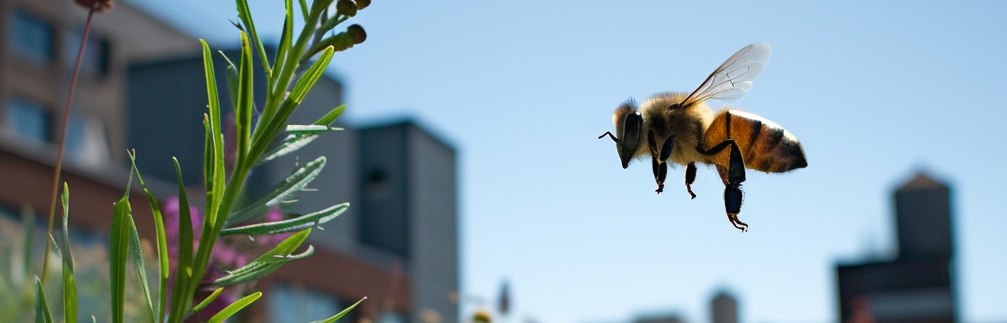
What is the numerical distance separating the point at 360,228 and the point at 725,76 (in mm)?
40587

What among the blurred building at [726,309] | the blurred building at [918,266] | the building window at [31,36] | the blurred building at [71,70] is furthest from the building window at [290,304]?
the blurred building at [726,309]

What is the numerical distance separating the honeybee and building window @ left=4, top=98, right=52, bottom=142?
128 ft

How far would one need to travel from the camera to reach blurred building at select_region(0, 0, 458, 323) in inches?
1282

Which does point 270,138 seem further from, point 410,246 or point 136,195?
point 410,246

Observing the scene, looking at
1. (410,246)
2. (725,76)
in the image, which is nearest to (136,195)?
(410,246)

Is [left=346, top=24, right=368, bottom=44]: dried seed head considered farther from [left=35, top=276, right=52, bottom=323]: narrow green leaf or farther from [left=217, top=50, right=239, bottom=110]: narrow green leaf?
[left=35, top=276, right=52, bottom=323]: narrow green leaf

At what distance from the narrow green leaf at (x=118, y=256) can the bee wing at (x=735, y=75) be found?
1.20m

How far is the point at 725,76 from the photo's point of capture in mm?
1938

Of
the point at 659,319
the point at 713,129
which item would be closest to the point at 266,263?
the point at 713,129

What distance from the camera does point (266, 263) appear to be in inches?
31.1

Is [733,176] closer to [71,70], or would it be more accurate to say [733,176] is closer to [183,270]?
[183,270]

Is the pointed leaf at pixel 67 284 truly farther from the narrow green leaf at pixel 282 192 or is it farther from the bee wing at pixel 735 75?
the bee wing at pixel 735 75

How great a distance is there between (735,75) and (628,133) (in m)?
0.24

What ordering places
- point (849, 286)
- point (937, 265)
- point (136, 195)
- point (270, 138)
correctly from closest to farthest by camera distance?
point (270, 138) → point (136, 195) → point (937, 265) → point (849, 286)
